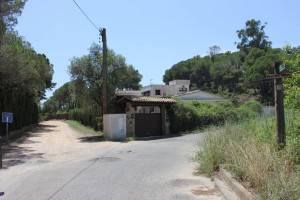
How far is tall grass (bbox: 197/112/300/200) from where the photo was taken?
8.17 m

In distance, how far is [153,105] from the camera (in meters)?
40.0

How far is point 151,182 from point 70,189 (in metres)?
2.26

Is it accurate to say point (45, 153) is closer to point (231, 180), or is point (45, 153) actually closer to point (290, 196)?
point (231, 180)

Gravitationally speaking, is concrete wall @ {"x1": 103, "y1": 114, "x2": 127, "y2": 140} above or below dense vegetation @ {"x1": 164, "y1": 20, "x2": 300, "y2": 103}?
below

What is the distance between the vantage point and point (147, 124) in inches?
1544

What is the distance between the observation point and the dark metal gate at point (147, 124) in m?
38.6

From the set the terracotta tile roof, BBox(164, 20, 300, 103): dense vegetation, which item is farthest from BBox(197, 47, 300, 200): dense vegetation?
BBox(164, 20, 300, 103): dense vegetation

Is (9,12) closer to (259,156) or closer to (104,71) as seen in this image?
(104,71)

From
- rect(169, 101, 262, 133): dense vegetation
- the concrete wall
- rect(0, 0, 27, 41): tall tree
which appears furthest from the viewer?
rect(169, 101, 262, 133): dense vegetation

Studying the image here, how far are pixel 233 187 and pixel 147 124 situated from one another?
2869 cm

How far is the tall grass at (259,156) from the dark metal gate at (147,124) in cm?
2168

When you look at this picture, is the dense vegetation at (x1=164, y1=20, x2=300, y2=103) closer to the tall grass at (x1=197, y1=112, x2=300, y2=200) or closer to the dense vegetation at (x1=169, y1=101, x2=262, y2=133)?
the dense vegetation at (x1=169, y1=101, x2=262, y2=133)

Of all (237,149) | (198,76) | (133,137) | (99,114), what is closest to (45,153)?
(133,137)

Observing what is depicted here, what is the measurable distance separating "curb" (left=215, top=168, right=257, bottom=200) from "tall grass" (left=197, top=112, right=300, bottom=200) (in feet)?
0.59
